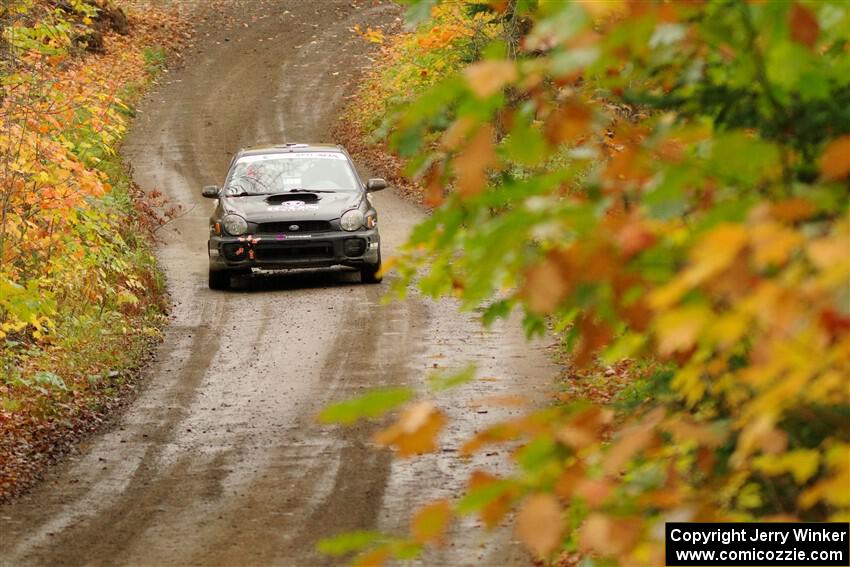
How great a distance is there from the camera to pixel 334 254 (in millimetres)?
16594

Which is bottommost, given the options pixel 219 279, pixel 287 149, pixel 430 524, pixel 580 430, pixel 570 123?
pixel 219 279

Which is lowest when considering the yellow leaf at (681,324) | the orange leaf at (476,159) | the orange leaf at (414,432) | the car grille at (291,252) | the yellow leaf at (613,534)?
the car grille at (291,252)

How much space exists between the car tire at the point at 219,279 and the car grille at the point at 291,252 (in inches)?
26.6

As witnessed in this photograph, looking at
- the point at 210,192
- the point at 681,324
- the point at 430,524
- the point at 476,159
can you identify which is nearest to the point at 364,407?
the point at 430,524

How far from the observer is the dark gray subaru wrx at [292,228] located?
16547 millimetres

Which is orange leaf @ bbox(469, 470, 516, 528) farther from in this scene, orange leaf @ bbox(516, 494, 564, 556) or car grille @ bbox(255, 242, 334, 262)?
car grille @ bbox(255, 242, 334, 262)

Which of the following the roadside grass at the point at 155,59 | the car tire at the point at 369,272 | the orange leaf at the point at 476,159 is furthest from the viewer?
the roadside grass at the point at 155,59

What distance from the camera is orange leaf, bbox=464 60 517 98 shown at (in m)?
2.32

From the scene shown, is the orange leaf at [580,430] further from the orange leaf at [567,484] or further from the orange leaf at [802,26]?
the orange leaf at [802,26]

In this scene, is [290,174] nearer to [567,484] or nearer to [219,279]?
[219,279]

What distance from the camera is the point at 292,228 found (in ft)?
54.3

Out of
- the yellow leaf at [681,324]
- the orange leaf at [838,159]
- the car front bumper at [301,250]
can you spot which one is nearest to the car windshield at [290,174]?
the car front bumper at [301,250]

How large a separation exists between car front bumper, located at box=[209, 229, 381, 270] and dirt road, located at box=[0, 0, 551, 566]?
443 mm

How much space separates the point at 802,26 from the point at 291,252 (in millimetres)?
14451
